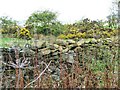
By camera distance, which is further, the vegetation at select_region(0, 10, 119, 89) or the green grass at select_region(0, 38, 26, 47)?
the green grass at select_region(0, 38, 26, 47)

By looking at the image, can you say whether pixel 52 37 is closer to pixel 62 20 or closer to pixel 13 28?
pixel 62 20

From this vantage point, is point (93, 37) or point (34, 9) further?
point (93, 37)

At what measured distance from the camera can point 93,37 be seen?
2.75m

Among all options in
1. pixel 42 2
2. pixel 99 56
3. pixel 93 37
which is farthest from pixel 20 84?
pixel 93 37

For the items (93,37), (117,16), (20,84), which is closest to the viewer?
(20,84)

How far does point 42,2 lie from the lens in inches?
93.8

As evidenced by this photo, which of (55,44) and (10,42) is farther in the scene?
(55,44)

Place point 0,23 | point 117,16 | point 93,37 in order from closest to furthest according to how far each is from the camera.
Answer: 1. point 0,23
2. point 117,16
3. point 93,37

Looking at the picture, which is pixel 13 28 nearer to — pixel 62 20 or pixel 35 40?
pixel 35 40

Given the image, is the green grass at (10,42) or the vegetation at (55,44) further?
the green grass at (10,42)

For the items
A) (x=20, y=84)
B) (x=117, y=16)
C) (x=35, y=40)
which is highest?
(x=117, y=16)

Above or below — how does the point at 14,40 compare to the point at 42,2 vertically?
below

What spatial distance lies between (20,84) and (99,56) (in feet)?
4.05

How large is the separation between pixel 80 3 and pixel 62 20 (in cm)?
20
